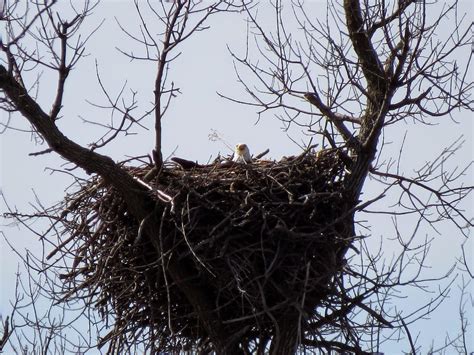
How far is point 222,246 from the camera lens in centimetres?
559

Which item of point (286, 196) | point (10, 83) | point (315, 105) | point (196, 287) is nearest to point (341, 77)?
point (315, 105)

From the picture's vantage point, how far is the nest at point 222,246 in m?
5.59

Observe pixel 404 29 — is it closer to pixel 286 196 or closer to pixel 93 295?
pixel 286 196

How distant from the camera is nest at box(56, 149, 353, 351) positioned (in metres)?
5.59

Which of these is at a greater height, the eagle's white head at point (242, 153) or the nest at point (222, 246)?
the eagle's white head at point (242, 153)

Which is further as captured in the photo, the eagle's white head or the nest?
the eagle's white head

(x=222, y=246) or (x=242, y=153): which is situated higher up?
(x=242, y=153)

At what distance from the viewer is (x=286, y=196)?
5.80 metres

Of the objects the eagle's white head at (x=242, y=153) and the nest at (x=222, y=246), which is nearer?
the nest at (x=222, y=246)

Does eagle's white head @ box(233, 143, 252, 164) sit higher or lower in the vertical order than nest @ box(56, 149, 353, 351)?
higher

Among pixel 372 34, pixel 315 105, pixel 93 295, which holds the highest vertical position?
pixel 372 34

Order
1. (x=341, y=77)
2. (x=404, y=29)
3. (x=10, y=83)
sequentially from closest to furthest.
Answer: (x=10, y=83)
(x=404, y=29)
(x=341, y=77)

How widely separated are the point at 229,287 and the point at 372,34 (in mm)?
1852

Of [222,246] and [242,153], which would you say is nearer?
[222,246]
